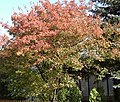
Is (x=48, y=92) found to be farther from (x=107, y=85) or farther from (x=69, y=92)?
(x=107, y=85)

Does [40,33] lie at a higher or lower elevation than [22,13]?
lower

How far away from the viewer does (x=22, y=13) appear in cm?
1468

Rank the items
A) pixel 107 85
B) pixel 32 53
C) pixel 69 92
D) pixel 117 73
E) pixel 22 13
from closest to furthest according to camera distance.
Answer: pixel 32 53, pixel 22 13, pixel 117 73, pixel 69 92, pixel 107 85

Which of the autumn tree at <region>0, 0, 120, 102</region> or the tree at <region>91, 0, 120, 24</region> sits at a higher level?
the tree at <region>91, 0, 120, 24</region>

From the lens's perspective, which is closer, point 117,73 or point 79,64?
point 79,64

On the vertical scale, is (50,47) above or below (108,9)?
below

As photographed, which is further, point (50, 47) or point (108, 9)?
point (108, 9)

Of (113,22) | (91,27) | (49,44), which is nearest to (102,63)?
(113,22)

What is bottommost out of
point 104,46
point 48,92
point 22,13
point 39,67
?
point 48,92

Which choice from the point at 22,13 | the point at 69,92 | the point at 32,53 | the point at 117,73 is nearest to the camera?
the point at 32,53

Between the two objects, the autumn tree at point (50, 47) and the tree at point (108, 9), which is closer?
the autumn tree at point (50, 47)

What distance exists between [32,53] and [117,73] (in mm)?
5210

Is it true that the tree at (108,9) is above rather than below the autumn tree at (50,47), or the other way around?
above

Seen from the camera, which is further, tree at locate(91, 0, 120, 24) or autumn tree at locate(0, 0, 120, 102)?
tree at locate(91, 0, 120, 24)
